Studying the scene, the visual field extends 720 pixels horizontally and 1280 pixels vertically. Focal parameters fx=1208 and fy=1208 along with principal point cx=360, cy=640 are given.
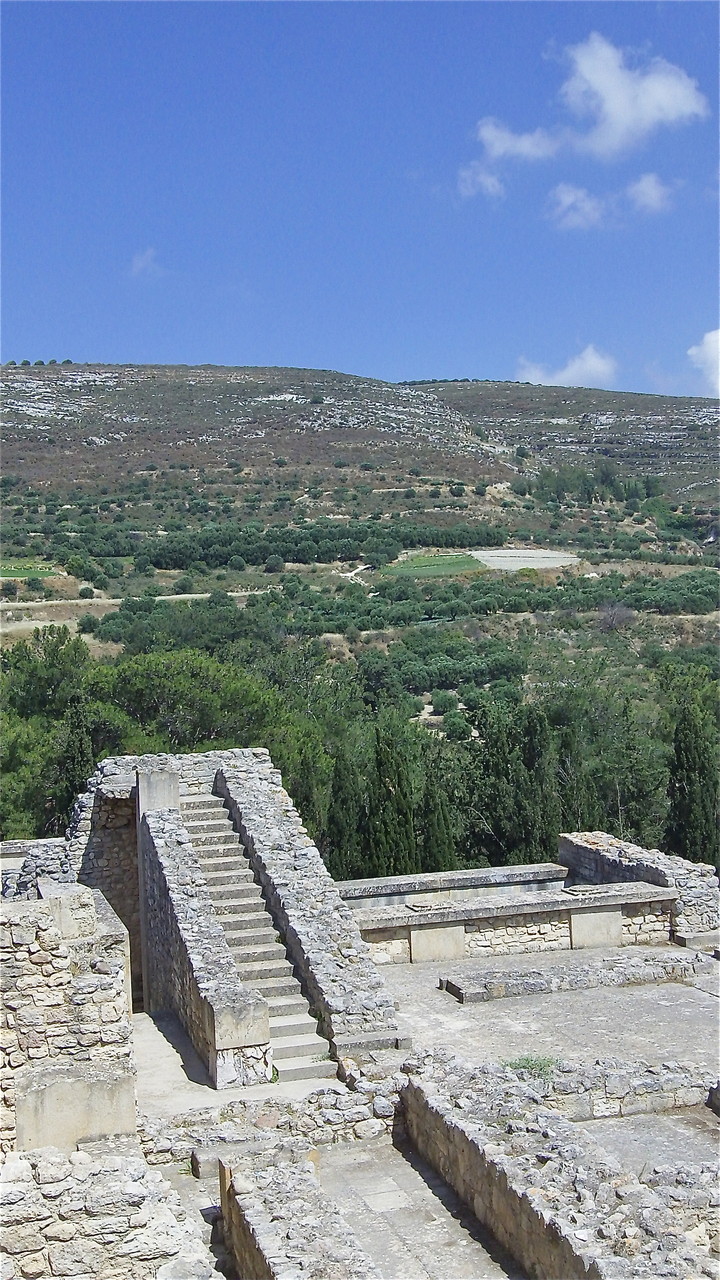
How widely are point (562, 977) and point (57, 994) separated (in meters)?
6.69

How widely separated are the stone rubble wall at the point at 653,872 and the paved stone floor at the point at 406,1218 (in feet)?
22.0

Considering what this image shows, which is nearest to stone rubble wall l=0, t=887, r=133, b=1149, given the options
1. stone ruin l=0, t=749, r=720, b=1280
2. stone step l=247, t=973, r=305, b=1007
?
stone ruin l=0, t=749, r=720, b=1280

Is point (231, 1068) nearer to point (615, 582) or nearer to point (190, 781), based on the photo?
point (190, 781)

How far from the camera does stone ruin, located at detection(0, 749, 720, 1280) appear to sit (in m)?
6.61

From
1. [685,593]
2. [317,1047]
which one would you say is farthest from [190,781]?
[685,593]

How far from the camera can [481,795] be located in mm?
20688

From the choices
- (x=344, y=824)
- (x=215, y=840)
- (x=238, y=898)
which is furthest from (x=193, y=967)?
(x=344, y=824)

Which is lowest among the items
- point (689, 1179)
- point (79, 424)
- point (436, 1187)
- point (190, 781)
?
point (436, 1187)

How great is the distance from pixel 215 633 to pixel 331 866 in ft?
80.2

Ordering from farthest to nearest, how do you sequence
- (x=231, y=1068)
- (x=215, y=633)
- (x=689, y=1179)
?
(x=215, y=633) → (x=231, y=1068) → (x=689, y=1179)

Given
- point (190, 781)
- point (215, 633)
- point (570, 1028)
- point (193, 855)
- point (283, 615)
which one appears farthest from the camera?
point (283, 615)

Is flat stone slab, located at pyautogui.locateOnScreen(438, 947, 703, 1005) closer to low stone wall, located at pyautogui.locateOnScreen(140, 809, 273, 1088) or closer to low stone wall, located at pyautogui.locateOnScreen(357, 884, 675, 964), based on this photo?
low stone wall, located at pyautogui.locateOnScreen(357, 884, 675, 964)

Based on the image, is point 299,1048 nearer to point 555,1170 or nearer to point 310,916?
point 310,916

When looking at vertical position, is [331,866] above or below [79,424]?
below
